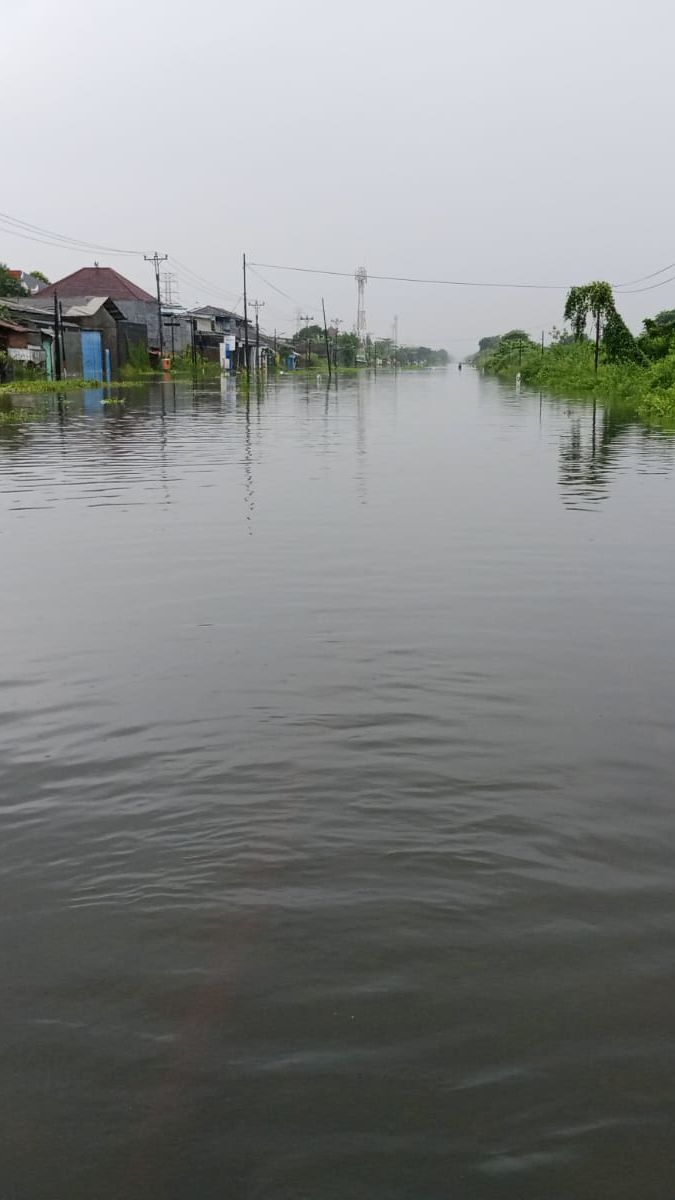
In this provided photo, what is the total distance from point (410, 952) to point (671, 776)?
2113 mm

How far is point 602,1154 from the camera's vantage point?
2676 millimetres

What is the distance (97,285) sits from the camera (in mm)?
90750

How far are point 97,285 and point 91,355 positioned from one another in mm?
29428

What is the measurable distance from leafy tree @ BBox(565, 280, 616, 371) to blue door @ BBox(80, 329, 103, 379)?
30604mm

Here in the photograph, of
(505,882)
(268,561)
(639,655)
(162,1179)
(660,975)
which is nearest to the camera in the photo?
(162,1179)

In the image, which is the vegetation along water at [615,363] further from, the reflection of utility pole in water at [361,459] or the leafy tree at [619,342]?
the reflection of utility pole in water at [361,459]

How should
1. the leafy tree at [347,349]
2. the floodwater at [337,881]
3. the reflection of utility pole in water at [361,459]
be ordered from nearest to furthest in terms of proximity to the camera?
the floodwater at [337,881], the reflection of utility pole in water at [361,459], the leafy tree at [347,349]

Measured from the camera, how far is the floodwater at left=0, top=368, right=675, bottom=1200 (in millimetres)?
2729

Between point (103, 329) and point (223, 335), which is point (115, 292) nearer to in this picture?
point (223, 335)

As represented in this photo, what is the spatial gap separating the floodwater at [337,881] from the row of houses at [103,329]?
4938 centimetres

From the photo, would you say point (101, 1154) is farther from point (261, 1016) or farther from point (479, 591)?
point (479, 591)

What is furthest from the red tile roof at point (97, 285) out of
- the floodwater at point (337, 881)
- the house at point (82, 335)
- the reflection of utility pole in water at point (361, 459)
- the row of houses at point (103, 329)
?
the floodwater at point (337, 881)

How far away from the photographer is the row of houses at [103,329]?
57.3 m

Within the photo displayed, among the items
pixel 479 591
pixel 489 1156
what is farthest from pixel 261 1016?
pixel 479 591
